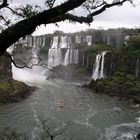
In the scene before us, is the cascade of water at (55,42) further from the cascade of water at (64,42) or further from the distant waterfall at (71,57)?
the distant waterfall at (71,57)

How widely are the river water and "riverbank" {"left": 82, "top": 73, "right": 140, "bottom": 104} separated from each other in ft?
7.36

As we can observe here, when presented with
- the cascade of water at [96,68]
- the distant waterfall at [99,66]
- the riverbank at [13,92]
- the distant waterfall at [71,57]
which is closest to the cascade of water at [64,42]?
the distant waterfall at [71,57]

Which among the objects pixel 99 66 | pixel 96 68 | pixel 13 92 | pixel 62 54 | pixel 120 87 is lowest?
pixel 120 87

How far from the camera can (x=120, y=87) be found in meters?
49.9

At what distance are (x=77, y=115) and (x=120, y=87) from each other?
17.7 meters

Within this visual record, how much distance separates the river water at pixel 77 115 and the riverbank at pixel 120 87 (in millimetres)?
2242

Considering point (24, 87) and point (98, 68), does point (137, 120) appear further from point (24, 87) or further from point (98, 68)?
point (98, 68)

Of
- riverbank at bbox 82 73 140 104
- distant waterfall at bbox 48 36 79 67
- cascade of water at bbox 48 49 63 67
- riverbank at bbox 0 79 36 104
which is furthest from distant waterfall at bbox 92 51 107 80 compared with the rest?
riverbank at bbox 0 79 36 104

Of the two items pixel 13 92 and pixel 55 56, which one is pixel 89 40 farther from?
pixel 13 92

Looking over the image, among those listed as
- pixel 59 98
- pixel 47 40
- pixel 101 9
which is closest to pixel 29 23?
pixel 101 9

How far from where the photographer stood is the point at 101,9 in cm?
652

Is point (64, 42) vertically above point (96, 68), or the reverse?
point (64, 42)

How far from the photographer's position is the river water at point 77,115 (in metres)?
27.4

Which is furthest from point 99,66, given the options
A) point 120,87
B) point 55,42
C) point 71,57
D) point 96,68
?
point 55,42
